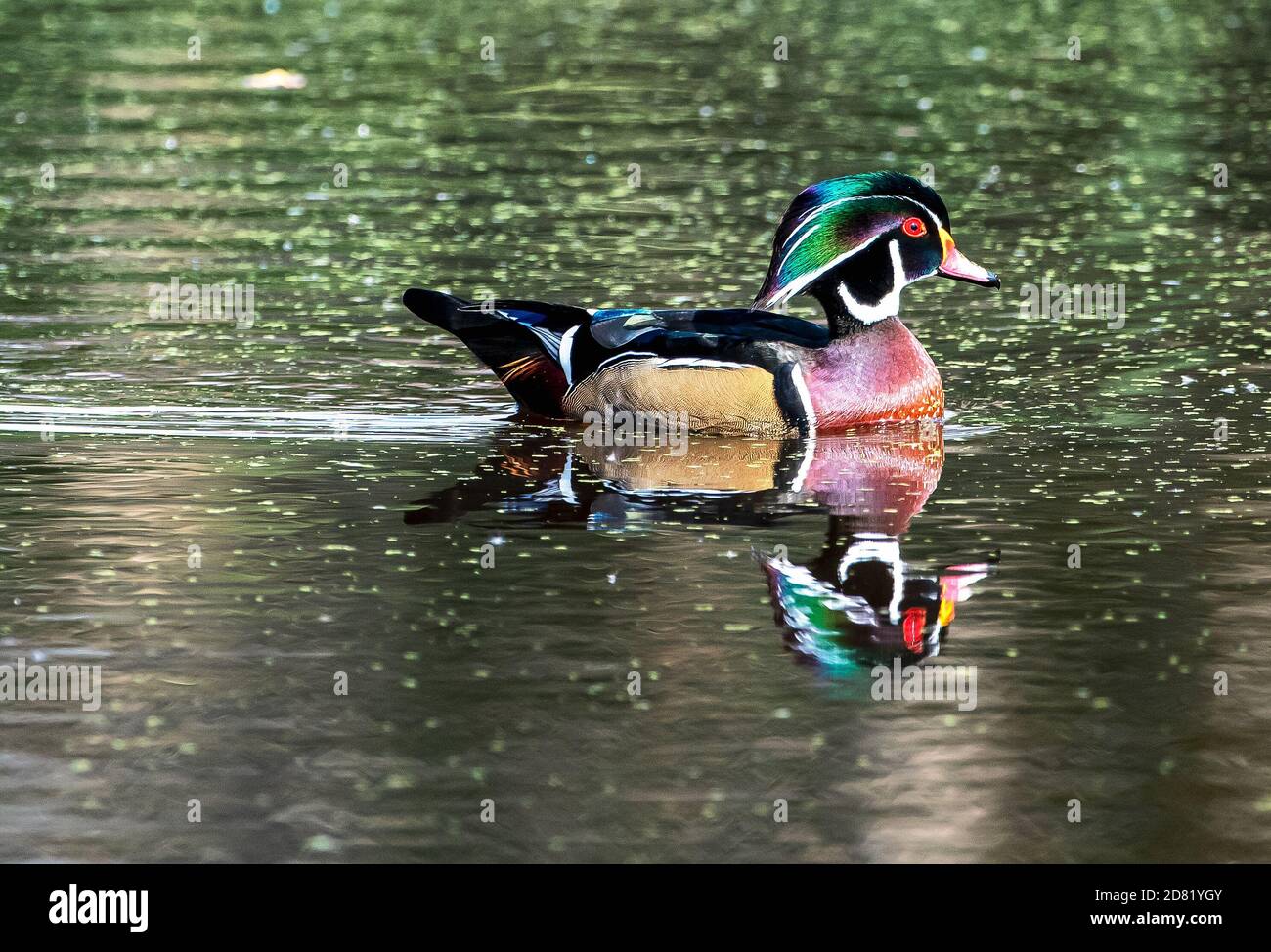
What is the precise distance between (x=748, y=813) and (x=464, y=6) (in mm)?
25578

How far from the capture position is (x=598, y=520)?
10.6 metres

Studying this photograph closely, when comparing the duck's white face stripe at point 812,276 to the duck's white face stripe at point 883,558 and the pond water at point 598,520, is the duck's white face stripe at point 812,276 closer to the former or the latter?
the pond water at point 598,520

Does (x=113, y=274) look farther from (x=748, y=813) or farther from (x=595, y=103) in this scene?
(x=748, y=813)

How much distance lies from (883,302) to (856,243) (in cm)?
33

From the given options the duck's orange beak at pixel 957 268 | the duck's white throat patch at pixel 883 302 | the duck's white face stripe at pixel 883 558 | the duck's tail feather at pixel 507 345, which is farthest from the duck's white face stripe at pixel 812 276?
the duck's white face stripe at pixel 883 558

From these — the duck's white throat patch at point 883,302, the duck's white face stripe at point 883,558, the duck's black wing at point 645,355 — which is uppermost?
the duck's white throat patch at point 883,302

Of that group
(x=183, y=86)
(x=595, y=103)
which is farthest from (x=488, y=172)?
(x=183, y=86)

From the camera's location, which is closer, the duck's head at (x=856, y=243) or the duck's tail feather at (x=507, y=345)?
the duck's head at (x=856, y=243)

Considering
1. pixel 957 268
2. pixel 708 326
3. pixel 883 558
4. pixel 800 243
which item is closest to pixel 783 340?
pixel 708 326

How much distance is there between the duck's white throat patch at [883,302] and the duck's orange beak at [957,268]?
252mm

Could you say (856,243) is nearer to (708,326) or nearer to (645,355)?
(708,326)

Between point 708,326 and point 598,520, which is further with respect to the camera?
point 708,326

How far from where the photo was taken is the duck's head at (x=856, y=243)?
12.5 metres

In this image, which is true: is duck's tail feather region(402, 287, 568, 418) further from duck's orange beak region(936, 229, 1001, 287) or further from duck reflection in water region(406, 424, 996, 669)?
duck's orange beak region(936, 229, 1001, 287)
